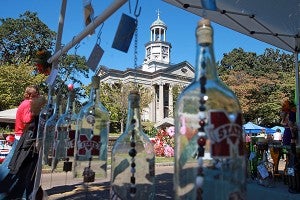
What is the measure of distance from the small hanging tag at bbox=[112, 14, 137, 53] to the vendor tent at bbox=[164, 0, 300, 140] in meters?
1.64

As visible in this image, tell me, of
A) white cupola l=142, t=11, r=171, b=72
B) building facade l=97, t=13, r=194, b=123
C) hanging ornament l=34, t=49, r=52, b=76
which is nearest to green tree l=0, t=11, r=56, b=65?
building facade l=97, t=13, r=194, b=123

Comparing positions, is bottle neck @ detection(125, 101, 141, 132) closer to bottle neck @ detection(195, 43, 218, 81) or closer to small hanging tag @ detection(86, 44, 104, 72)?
bottle neck @ detection(195, 43, 218, 81)

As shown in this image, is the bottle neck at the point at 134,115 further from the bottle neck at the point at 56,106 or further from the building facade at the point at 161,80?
the building facade at the point at 161,80

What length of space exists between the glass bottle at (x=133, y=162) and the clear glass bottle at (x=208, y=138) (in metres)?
0.33

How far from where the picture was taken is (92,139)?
5.57 ft

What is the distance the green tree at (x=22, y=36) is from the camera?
42425 millimetres

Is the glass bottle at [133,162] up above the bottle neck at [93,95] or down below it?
below

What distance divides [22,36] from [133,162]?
46.0 m

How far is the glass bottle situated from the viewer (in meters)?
1.26

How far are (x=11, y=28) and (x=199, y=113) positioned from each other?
47.0 m

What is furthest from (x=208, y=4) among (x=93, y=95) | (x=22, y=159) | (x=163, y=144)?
(x=163, y=144)

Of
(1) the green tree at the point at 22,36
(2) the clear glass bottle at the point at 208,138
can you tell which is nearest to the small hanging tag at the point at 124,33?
(2) the clear glass bottle at the point at 208,138

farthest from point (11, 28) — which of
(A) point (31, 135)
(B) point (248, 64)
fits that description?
(A) point (31, 135)

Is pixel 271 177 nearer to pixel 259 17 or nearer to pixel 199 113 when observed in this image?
pixel 259 17
